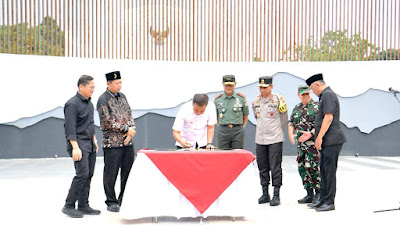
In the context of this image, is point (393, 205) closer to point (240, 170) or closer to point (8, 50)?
point (240, 170)

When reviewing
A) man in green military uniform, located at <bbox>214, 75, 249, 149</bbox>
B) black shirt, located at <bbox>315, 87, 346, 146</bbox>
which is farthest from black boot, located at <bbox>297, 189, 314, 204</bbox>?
man in green military uniform, located at <bbox>214, 75, 249, 149</bbox>

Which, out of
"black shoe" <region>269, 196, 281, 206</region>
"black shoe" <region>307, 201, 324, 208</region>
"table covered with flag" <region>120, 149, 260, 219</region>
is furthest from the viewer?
"black shoe" <region>269, 196, 281, 206</region>

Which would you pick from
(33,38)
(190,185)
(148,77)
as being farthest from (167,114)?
(190,185)

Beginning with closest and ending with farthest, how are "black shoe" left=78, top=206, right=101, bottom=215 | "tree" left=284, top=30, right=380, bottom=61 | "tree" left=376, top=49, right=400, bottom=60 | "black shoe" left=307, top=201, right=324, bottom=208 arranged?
"black shoe" left=78, top=206, right=101, bottom=215
"black shoe" left=307, top=201, right=324, bottom=208
"tree" left=284, top=30, right=380, bottom=61
"tree" left=376, top=49, right=400, bottom=60

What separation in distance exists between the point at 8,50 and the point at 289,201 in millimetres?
7684

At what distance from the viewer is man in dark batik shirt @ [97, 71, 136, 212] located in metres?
5.19

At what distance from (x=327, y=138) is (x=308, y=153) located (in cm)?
57

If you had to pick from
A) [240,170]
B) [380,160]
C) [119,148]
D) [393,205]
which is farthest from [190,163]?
[380,160]

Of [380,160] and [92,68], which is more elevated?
[92,68]

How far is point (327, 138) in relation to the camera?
→ 5305 millimetres

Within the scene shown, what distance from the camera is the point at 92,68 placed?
36.1 feet

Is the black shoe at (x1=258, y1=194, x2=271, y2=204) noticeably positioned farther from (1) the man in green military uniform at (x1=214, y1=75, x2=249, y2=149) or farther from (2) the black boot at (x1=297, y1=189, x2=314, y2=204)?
(1) the man in green military uniform at (x1=214, y1=75, x2=249, y2=149)

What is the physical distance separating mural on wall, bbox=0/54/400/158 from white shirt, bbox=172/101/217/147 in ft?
18.9

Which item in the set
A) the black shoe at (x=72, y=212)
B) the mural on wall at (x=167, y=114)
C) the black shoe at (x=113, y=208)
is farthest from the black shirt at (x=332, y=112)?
the mural on wall at (x=167, y=114)
